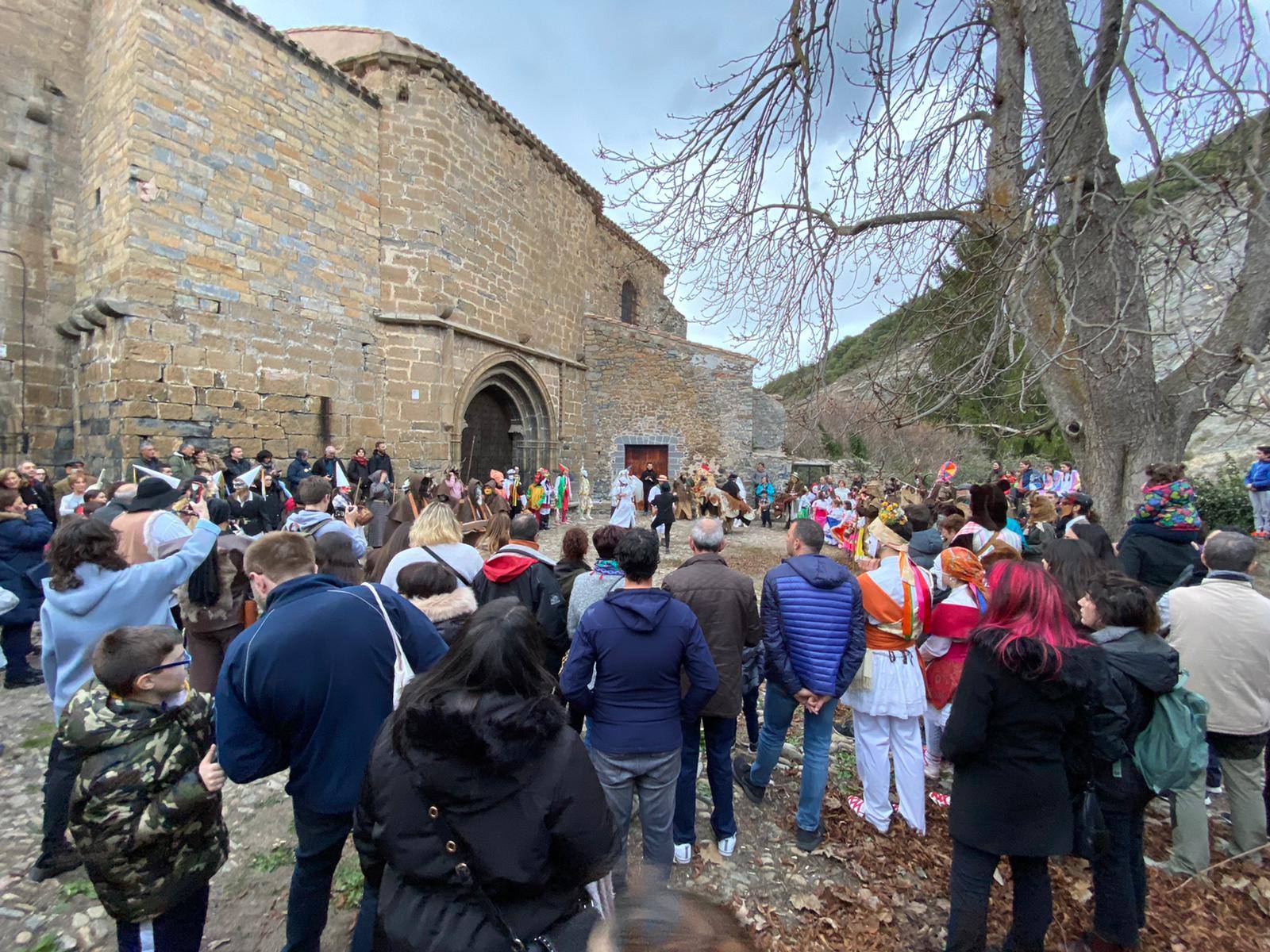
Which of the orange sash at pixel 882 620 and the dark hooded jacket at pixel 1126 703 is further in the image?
the orange sash at pixel 882 620

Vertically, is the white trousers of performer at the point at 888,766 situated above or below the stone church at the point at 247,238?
below

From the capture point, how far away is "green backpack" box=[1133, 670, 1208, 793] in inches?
88.1

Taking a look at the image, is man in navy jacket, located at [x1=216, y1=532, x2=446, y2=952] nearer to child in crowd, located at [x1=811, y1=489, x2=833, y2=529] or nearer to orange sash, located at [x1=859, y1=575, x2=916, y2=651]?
orange sash, located at [x1=859, y1=575, x2=916, y2=651]

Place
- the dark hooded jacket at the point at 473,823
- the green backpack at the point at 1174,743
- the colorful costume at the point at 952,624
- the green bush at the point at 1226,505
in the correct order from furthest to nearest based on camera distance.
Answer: the green bush at the point at 1226,505 → the colorful costume at the point at 952,624 → the green backpack at the point at 1174,743 → the dark hooded jacket at the point at 473,823

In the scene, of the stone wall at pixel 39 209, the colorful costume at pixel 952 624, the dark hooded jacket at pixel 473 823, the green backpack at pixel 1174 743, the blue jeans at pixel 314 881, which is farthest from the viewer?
the stone wall at pixel 39 209

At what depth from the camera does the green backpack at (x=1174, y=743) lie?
7.34 feet

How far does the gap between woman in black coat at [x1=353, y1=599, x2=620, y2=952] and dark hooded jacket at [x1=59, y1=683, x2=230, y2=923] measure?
0.93 m

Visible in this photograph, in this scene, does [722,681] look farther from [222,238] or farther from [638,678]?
[222,238]

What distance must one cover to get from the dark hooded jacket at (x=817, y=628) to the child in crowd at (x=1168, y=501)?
6.73 ft

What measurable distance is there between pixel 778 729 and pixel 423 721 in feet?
8.51

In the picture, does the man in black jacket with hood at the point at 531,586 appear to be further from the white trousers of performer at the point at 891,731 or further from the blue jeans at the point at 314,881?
the white trousers of performer at the point at 891,731

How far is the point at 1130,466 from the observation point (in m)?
3.40

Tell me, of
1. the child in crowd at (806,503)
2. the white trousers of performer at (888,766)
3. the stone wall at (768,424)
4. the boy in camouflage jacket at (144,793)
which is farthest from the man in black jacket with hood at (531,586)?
the stone wall at (768,424)

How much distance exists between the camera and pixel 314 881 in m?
2.04
